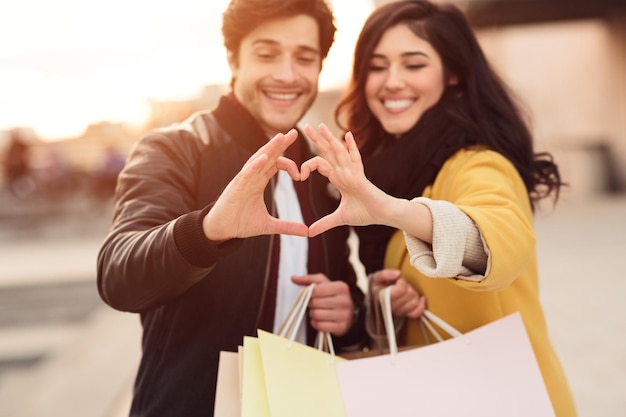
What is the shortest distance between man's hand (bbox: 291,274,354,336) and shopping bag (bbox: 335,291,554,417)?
22 centimetres

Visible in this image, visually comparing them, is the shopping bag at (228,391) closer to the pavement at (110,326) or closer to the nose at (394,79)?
the nose at (394,79)

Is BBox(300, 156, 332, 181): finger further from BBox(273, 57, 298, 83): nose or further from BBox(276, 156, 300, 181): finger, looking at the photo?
BBox(273, 57, 298, 83): nose

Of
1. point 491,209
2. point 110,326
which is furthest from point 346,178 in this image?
point 110,326

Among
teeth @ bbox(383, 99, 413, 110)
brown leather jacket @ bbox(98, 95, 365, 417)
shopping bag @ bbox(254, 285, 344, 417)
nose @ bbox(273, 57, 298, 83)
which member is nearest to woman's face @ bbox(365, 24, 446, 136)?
teeth @ bbox(383, 99, 413, 110)

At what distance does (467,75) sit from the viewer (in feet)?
5.82

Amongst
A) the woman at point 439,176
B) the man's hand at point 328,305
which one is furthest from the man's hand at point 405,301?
the man's hand at point 328,305

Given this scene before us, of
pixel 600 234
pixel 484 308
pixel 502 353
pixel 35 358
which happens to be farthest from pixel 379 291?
pixel 600 234

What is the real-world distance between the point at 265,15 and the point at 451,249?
2.33 ft

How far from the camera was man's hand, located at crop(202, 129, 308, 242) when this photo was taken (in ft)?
3.63

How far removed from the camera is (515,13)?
12094mm

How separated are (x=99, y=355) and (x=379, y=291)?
3.92 metres

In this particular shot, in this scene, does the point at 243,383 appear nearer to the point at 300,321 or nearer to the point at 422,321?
the point at 300,321

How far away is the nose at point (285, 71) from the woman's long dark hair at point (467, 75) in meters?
0.29

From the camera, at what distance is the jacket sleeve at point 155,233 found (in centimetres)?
121
